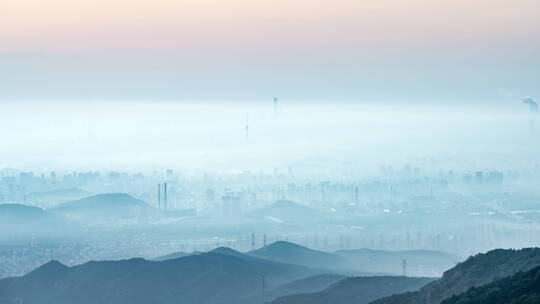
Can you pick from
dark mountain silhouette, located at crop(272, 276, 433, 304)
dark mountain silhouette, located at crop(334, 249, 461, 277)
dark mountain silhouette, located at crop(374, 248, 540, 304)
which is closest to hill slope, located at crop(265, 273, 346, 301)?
dark mountain silhouette, located at crop(272, 276, 433, 304)

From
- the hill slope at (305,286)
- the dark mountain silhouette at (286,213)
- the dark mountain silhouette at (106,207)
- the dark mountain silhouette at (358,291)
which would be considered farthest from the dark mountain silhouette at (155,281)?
the dark mountain silhouette at (106,207)

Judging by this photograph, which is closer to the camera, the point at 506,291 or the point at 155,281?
the point at 506,291

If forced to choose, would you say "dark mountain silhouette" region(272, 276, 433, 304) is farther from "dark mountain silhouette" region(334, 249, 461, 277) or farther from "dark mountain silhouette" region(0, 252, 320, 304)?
"dark mountain silhouette" region(334, 249, 461, 277)

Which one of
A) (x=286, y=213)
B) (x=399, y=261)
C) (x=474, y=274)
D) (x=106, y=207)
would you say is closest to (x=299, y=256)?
(x=399, y=261)

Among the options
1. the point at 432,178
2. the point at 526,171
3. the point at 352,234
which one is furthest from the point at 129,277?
the point at 526,171

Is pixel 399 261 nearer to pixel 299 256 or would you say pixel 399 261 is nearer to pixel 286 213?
pixel 299 256

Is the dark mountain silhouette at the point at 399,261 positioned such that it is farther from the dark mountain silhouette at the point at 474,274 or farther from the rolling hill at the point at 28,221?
the rolling hill at the point at 28,221
